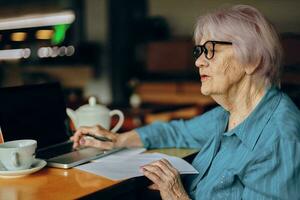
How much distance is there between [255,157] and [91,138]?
0.60 m

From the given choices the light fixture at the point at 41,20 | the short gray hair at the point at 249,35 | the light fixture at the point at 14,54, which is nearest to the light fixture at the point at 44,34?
the light fixture at the point at 41,20

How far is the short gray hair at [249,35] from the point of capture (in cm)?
127

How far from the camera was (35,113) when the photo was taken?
4.82 feet

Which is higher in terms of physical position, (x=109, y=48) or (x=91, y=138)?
Result: (x=91, y=138)

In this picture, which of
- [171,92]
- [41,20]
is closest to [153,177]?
[171,92]

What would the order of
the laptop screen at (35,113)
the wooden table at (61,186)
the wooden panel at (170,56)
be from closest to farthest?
the wooden table at (61,186) < the laptop screen at (35,113) < the wooden panel at (170,56)

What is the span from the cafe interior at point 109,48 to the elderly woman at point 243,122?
436cm

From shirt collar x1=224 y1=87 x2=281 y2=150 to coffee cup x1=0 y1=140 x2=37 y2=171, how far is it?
602 mm

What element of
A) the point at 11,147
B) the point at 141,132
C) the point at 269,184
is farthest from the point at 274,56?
the point at 11,147

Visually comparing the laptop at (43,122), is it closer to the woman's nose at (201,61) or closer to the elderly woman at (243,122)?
the elderly woman at (243,122)

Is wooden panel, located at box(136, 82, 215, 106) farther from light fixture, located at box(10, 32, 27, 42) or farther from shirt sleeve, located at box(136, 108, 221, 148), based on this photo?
shirt sleeve, located at box(136, 108, 221, 148)

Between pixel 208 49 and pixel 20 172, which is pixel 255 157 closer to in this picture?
pixel 208 49

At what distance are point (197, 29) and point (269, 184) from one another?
21.7 inches

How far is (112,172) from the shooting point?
125 cm
